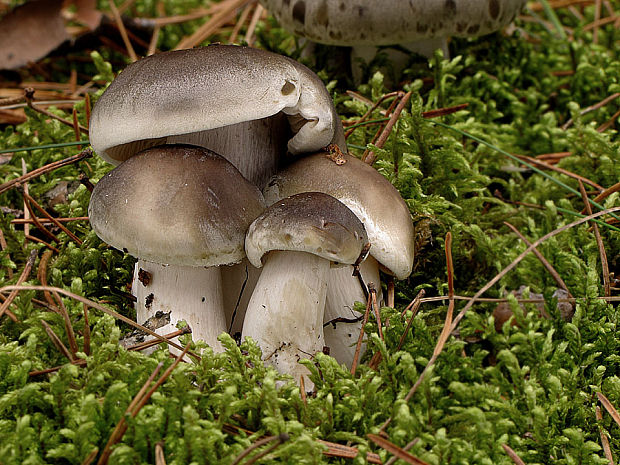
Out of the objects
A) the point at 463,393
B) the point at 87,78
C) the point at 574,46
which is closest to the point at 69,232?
the point at 463,393

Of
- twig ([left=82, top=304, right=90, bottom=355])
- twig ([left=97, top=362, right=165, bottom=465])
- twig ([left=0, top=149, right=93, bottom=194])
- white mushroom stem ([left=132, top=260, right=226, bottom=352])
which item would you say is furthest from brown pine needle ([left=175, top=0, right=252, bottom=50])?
twig ([left=97, top=362, right=165, bottom=465])

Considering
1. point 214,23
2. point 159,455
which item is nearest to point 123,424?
point 159,455

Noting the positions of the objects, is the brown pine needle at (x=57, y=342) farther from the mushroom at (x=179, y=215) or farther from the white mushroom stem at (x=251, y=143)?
the white mushroom stem at (x=251, y=143)

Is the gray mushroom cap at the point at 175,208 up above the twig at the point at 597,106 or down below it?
above

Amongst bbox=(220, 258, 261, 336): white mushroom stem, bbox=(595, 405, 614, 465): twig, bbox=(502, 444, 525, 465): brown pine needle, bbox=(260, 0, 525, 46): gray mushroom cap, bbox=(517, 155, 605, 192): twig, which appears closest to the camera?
bbox=(502, 444, 525, 465): brown pine needle

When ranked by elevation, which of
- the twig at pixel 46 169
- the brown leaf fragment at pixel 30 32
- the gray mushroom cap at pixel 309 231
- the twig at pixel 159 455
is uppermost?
the brown leaf fragment at pixel 30 32

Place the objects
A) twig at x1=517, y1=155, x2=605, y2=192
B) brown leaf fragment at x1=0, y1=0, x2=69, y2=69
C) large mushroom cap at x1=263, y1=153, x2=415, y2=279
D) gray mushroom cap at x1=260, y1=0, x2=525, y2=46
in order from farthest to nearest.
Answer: brown leaf fragment at x1=0, y1=0, x2=69, y2=69, gray mushroom cap at x1=260, y1=0, x2=525, y2=46, twig at x1=517, y1=155, x2=605, y2=192, large mushroom cap at x1=263, y1=153, x2=415, y2=279

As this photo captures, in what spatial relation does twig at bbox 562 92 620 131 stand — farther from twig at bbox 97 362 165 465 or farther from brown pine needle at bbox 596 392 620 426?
twig at bbox 97 362 165 465

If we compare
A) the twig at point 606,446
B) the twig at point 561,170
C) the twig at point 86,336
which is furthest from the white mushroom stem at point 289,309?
the twig at point 561,170
